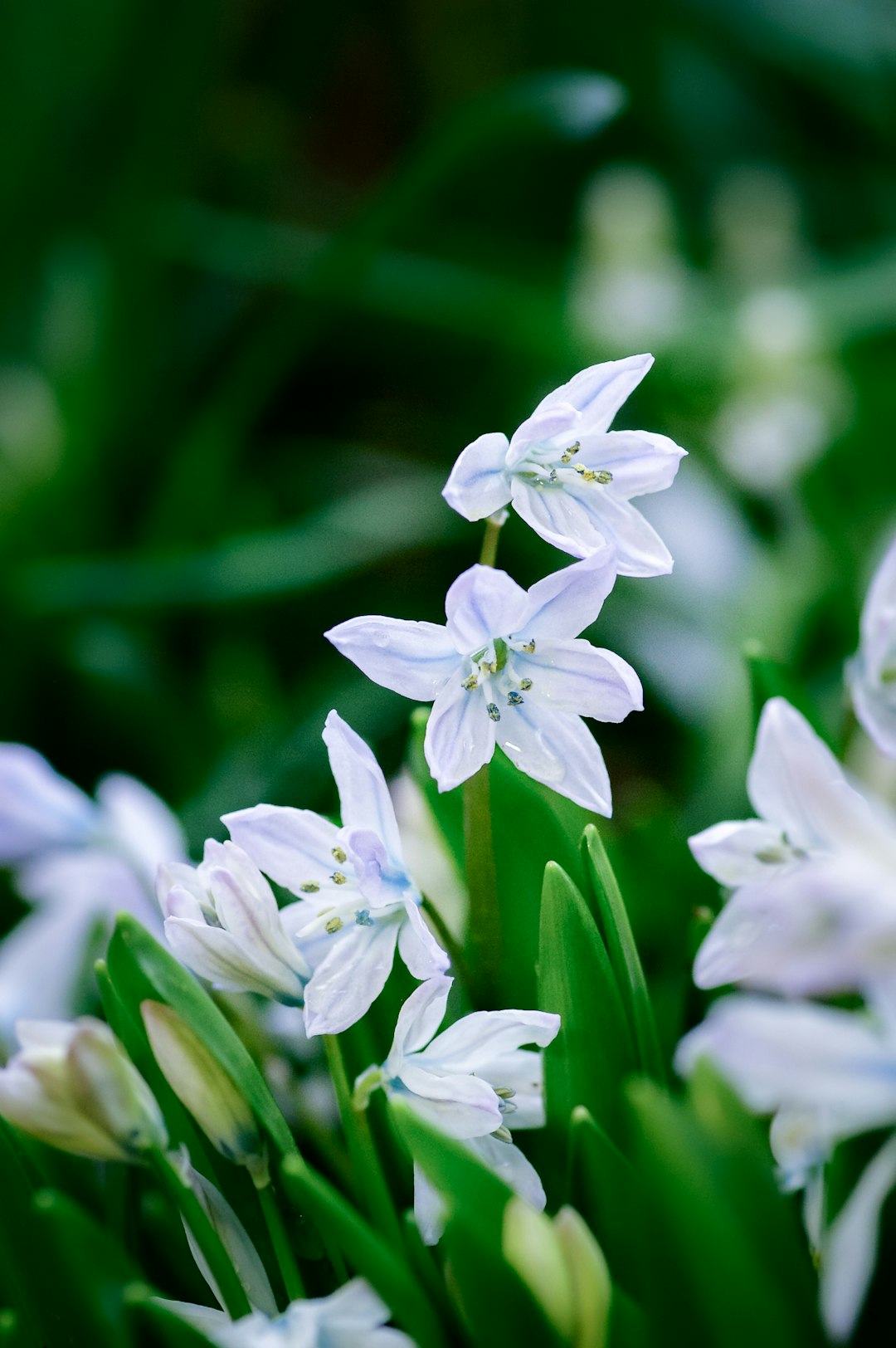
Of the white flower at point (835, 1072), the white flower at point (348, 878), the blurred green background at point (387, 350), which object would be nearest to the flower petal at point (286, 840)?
the white flower at point (348, 878)

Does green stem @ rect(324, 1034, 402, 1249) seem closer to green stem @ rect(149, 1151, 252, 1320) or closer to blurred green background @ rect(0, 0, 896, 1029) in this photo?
green stem @ rect(149, 1151, 252, 1320)

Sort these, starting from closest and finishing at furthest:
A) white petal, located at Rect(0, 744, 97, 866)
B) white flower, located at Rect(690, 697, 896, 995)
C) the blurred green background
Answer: white flower, located at Rect(690, 697, 896, 995) → white petal, located at Rect(0, 744, 97, 866) → the blurred green background

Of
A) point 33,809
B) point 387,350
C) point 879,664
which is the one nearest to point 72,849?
point 33,809

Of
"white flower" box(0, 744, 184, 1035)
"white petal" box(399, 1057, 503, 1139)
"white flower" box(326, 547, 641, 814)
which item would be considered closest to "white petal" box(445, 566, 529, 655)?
"white flower" box(326, 547, 641, 814)

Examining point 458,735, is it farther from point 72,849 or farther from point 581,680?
point 72,849

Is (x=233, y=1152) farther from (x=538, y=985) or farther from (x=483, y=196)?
(x=483, y=196)

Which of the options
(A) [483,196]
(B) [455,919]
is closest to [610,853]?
(B) [455,919]

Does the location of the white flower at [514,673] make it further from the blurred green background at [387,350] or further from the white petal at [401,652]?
the blurred green background at [387,350]
